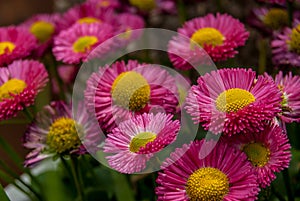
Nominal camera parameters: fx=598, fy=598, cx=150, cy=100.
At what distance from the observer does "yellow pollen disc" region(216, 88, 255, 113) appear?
47 cm

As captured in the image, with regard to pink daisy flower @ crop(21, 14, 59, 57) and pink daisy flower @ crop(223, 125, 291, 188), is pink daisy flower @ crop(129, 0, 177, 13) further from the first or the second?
pink daisy flower @ crop(223, 125, 291, 188)

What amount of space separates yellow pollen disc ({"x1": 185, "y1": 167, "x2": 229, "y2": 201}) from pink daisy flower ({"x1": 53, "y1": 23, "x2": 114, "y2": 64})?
0.22 metres

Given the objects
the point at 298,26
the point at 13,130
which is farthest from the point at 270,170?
the point at 13,130

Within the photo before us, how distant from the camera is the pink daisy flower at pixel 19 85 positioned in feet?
1.86

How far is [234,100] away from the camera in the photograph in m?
0.47

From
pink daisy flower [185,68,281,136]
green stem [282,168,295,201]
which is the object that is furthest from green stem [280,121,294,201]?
pink daisy flower [185,68,281,136]

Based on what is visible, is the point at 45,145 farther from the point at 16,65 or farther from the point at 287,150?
the point at 287,150

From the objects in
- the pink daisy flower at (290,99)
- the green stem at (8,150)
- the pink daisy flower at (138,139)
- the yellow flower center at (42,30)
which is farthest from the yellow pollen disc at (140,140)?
the yellow flower center at (42,30)

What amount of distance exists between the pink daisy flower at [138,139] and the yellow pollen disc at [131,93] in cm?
4

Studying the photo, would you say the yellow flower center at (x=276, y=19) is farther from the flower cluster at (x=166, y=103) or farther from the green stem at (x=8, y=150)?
the green stem at (x=8, y=150)

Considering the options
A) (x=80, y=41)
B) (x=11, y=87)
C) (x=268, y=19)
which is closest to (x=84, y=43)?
(x=80, y=41)

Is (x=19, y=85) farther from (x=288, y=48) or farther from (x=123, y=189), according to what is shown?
(x=288, y=48)

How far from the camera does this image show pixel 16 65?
62 cm

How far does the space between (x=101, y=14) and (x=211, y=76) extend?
0.30 meters
